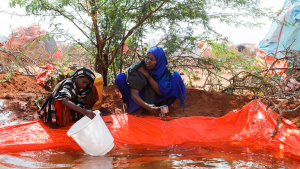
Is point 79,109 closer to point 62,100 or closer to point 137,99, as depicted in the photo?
point 62,100

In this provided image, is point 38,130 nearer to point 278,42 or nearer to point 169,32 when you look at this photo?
point 169,32

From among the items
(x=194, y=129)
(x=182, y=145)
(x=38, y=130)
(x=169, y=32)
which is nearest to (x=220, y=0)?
(x=169, y=32)

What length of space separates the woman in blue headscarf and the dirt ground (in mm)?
289

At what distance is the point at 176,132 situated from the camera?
2.79 m

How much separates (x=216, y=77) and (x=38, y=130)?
10.8 ft

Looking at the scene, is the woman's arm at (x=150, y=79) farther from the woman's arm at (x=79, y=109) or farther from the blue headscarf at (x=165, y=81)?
the woman's arm at (x=79, y=109)

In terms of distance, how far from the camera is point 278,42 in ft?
24.2

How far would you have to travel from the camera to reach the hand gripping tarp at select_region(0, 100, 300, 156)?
2.38 meters

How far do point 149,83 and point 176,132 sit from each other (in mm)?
859

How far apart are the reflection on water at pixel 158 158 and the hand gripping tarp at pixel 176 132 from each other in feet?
0.44

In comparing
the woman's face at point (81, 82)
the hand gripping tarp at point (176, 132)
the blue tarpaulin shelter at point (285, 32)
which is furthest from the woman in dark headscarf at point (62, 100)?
the blue tarpaulin shelter at point (285, 32)

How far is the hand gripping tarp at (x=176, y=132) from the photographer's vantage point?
2377 millimetres

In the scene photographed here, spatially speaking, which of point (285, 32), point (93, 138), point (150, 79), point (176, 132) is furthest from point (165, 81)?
point (285, 32)

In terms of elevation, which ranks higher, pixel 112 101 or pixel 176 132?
pixel 112 101
